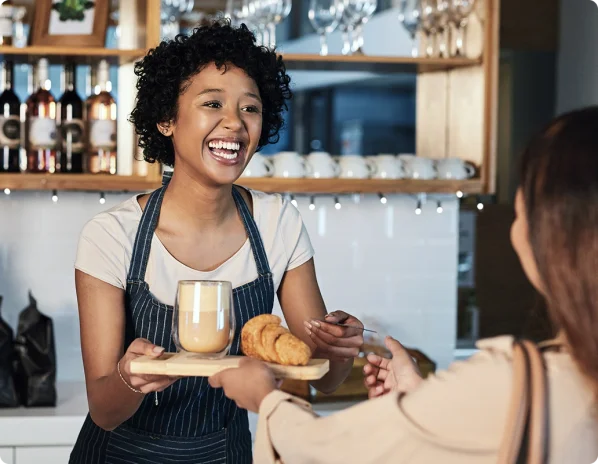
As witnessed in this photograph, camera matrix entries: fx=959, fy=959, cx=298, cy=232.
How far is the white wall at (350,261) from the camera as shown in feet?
10.4

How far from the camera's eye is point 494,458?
1.10 metres

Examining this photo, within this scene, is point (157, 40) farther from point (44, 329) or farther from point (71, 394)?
point (71, 394)

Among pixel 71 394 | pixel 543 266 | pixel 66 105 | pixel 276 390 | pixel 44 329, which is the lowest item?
pixel 71 394

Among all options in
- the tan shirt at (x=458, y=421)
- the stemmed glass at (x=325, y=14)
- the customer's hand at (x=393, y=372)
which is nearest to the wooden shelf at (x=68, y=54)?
the stemmed glass at (x=325, y=14)

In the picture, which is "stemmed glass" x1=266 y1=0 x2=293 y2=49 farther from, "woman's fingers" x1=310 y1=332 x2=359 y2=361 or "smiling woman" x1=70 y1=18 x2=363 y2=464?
"woman's fingers" x1=310 y1=332 x2=359 y2=361

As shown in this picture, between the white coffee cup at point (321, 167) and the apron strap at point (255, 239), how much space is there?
970 mm

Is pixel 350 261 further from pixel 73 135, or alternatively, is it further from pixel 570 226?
pixel 570 226

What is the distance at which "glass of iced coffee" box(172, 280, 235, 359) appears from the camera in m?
1.58

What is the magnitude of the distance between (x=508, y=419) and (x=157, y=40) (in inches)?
82.4

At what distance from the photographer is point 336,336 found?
1807 millimetres

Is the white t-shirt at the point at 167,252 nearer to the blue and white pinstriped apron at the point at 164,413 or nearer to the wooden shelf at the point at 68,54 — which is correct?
the blue and white pinstriped apron at the point at 164,413

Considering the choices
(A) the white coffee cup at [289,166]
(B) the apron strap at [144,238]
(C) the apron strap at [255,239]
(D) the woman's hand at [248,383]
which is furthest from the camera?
(A) the white coffee cup at [289,166]

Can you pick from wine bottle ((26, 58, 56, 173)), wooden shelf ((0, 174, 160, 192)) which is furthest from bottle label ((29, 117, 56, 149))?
wooden shelf ((0, 174, 160, 192))

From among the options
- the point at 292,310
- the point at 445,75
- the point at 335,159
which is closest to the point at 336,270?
the point at 335,159
